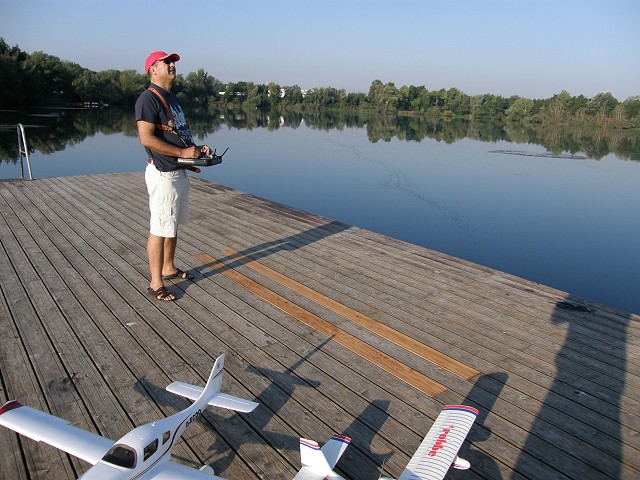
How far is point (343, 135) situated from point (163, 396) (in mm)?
31897

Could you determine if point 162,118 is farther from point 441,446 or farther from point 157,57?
point 441,446

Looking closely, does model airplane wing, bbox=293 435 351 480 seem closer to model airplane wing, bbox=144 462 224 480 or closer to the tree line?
model airplane wing, bbox=144 462 224 480

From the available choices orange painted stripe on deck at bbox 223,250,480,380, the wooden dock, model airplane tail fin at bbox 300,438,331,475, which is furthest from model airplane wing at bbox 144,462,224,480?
orange painted stripe on deck at bbox 223,250,480,380

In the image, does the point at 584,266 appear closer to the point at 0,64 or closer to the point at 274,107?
the point at 0,64

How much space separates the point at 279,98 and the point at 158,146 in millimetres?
75248

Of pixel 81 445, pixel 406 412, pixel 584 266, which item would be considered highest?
pixel 81 445

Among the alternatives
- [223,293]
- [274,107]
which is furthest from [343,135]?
[274,107]

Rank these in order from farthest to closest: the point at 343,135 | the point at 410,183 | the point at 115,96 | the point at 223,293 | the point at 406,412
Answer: the point at 115,96 < the point at 343,135 < the point at 410,183 < the point at 223,293 < the point at 406,412

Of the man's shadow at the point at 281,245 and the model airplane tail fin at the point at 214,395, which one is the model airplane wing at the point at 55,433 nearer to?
the model airplane tail fin at the point at 214,395

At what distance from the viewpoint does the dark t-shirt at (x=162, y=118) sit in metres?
3.41

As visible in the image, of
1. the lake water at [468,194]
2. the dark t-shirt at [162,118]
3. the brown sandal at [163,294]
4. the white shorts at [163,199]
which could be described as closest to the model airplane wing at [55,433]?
the brown sandal at [163,294]

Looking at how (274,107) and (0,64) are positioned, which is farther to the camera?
(274,107)

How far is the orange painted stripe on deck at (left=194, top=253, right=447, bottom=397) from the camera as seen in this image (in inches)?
107

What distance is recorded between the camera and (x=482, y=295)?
4.09 meters
